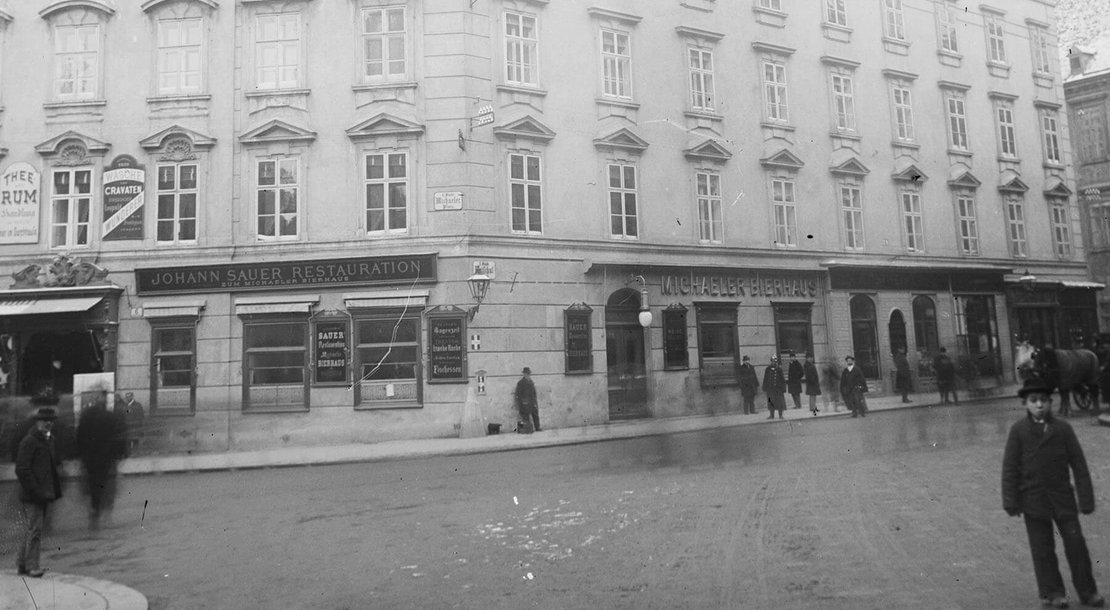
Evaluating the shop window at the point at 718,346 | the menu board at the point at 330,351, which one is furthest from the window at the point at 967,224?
the menu board at the point at 330,351

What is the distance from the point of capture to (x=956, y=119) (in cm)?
1429

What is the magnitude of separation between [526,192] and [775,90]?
19.6 feet

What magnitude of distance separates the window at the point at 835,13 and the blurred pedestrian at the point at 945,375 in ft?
21.9

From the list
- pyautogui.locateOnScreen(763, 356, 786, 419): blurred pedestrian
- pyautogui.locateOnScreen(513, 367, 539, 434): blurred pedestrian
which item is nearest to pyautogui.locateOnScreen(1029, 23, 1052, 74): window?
pyautogui.locateOnScreen(763, 356, 786, 419): blurred pedestrian

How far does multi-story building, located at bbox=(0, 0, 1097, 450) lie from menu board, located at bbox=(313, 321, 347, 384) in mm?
61

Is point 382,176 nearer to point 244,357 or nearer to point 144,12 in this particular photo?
point 244,357

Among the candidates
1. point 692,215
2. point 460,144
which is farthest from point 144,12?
point 692,215

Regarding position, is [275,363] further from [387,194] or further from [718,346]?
[718,346]

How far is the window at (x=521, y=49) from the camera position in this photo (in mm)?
16438

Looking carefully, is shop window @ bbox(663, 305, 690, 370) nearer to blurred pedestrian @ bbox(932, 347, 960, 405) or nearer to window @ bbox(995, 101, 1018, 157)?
blurred pedestrian @ bbox(932, 347, 960, 405)

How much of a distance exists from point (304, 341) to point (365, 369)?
1.80 meters

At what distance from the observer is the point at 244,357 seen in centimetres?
1780

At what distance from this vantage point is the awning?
55.9 ft

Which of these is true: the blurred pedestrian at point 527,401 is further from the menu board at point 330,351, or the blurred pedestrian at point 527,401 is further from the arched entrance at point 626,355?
the menu board at point 330,351
